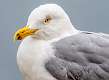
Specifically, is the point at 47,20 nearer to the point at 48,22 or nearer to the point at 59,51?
the point at 48,22

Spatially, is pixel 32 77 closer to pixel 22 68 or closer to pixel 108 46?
pixel 22 68

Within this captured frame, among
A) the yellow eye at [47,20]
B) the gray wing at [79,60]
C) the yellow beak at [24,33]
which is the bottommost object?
the gray wing at [79,60]

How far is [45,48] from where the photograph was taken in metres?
4.69

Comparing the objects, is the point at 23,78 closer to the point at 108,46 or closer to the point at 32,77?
the point at 32,77

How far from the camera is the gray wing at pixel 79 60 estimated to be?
4.64 m

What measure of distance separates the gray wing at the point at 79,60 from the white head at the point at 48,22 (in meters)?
0.05

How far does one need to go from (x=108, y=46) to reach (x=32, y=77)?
1.19 ft

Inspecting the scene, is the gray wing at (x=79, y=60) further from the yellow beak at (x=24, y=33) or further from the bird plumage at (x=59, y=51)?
the yellow beak at (x=24, y=33)

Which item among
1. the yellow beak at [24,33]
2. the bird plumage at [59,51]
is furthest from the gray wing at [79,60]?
the yellow beak at [24,33]

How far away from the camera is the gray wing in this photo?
4645 millimetres

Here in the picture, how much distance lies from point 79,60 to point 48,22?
22cm

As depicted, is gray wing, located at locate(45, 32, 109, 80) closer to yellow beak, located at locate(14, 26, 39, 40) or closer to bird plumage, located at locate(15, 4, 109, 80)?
bird plumage, located at locate(15, 4, 109, 80)

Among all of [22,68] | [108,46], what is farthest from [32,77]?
[108,46]

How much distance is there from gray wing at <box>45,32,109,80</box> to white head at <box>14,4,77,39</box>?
0.05 metres
